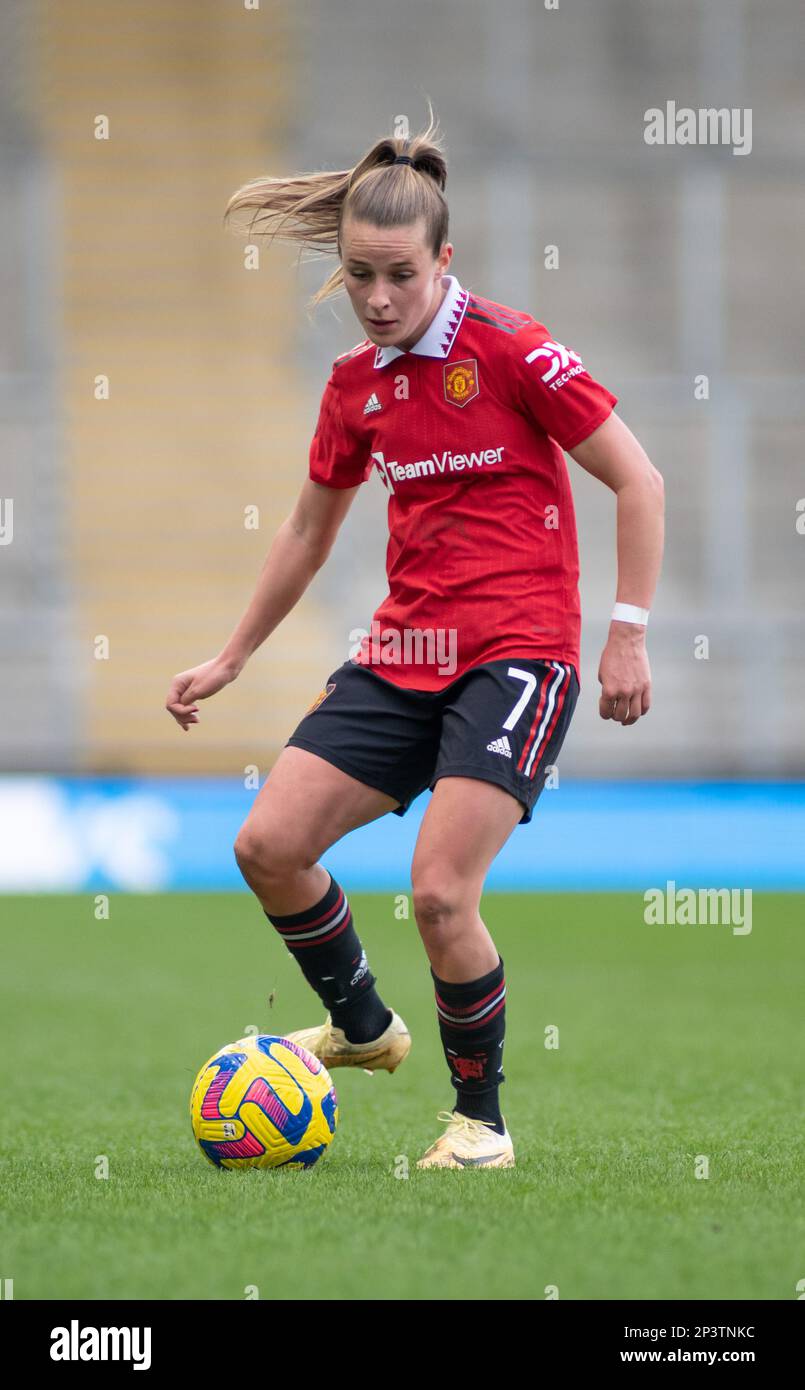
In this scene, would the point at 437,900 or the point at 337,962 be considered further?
the point at 337,962

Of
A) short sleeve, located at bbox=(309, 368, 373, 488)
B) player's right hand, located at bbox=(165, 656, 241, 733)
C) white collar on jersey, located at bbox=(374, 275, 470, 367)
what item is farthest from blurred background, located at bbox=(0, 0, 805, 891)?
white collar on jersey, located at bbox=(374, 275, 470, 367)

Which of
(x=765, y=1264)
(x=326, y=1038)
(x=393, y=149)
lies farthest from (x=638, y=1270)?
(x=393, y=149)

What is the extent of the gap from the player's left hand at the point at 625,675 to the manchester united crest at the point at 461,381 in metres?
0.53

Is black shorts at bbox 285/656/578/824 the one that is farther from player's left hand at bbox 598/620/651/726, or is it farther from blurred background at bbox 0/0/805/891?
blurred background at bbox 0/0/805/891

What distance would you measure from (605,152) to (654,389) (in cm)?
185

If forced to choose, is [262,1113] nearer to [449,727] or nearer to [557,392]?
[449,727]

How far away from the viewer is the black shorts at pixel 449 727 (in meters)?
3.30

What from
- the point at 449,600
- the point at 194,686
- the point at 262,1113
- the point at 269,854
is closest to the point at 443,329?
the point at 449,600

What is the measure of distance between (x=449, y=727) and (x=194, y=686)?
0.68 metres

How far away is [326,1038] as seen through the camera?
3783 millimetres

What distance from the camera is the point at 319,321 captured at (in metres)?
12.6

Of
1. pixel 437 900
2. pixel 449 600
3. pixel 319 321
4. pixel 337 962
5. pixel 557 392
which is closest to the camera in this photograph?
pixel 437 900

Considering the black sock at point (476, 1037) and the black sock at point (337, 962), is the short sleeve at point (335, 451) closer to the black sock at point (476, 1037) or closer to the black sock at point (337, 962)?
the black sock at point (337, 962)

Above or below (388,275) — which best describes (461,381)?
below
